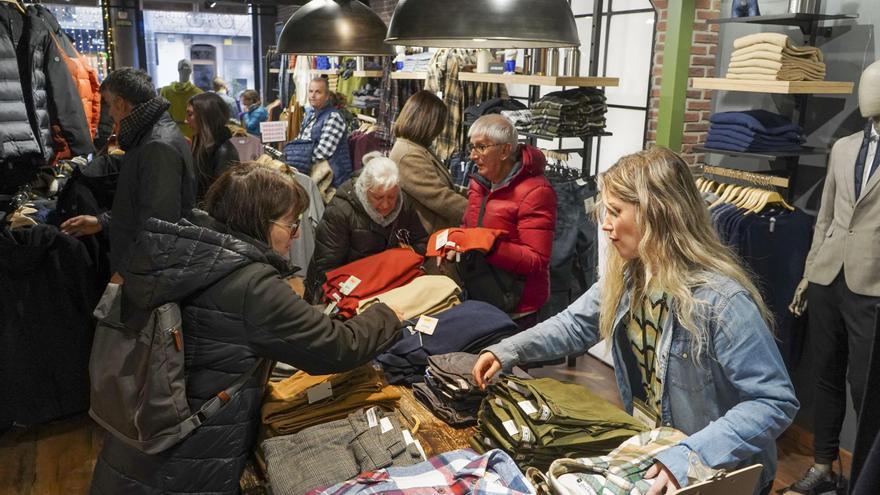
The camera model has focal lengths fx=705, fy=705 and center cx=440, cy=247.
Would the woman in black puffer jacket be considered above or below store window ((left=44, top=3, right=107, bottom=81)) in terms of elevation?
below

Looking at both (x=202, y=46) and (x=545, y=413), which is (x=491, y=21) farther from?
(x=202, y=46)

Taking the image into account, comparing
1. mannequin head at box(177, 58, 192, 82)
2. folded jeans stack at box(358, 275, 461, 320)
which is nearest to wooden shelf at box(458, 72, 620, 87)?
Answer: folded jeans stack at box(358, 275, 461, 320)

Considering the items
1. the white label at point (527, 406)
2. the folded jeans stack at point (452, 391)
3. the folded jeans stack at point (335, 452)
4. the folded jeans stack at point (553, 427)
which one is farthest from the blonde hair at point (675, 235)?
the folded jeans stack at point (335, 452)

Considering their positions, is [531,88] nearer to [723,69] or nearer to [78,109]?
[723,69]

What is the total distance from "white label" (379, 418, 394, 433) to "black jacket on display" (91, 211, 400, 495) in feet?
0.59

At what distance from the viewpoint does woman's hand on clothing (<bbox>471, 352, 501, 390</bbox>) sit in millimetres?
1988

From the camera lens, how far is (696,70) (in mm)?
4328

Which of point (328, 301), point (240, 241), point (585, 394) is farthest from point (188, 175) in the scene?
point (585, 394)

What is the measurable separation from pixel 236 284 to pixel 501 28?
941 mm

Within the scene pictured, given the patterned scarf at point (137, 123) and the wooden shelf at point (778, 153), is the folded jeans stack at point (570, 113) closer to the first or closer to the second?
the wooden shelf at point (778, 153)

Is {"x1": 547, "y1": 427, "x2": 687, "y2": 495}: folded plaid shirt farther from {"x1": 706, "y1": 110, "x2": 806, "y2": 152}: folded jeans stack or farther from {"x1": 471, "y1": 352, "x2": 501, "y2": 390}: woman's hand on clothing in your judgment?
{"x1": 706, "y1": 110, "x2": 806, "y2": 152}: folded jeans stack

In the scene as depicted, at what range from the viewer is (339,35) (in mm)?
2750

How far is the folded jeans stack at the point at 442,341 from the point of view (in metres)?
2.40

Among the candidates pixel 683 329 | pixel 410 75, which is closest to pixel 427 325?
pixel 683 329
